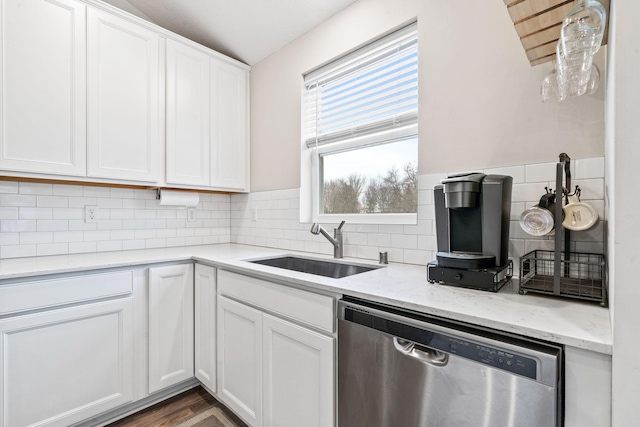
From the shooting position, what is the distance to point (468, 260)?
43.1 inches

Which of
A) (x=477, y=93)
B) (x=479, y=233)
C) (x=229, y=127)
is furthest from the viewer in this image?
(x=229, y=127)

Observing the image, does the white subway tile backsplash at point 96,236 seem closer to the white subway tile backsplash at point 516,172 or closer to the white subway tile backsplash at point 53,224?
the white subway tile backsplash at point 53,224

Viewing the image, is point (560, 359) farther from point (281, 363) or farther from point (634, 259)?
point (281, 363)

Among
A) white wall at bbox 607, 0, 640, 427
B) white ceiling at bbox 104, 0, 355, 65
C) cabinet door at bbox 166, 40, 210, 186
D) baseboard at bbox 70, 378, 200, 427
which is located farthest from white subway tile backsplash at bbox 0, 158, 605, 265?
white ceiling at bbox 104, 0, 355, 65

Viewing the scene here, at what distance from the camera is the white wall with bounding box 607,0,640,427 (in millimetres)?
623

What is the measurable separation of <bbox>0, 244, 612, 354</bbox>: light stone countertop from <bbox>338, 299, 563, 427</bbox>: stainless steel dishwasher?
0.04m

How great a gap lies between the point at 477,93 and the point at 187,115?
6.31ft

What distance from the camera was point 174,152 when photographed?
7.39 feet

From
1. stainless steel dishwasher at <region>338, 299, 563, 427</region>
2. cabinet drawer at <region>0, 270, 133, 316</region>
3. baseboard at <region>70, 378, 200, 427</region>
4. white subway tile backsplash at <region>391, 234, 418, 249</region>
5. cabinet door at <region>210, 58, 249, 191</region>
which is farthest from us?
cabinet door at <region>210, 58, 249, 191</region>

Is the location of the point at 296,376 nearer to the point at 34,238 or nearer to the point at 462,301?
the point at 462,301

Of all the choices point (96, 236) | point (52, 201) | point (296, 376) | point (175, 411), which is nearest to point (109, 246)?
point (96, 236)

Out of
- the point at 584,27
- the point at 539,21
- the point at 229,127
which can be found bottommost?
the point at 584,27

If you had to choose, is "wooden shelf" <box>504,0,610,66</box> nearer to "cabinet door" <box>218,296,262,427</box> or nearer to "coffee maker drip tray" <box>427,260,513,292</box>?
"coffee maker drip tray" <box>427,260,513,292</box>

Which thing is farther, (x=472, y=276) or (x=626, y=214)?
(x=472, y=276)
